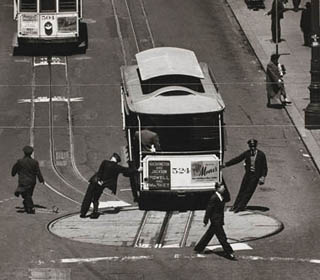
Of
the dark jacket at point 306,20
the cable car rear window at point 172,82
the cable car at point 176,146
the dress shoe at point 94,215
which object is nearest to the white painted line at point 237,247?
the cable car at point 176,146

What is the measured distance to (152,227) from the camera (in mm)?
29500

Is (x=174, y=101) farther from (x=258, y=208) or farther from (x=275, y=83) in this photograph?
(x=275, y=83)

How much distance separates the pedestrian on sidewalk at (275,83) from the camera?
40.9 m

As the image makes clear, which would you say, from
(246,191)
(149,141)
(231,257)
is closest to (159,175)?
(149,141)

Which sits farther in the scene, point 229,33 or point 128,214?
point 229,33

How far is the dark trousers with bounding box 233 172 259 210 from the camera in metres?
30.8

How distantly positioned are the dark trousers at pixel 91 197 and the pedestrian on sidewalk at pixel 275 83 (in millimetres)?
12150

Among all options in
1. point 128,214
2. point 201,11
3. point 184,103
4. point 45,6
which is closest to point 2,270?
point 128,214

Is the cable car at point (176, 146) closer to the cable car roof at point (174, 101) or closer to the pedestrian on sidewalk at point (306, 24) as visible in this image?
the cable car roof at point (174, 101)

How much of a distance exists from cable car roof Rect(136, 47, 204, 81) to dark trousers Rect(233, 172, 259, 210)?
145 inches

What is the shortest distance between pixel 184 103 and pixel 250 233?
4.77 metres

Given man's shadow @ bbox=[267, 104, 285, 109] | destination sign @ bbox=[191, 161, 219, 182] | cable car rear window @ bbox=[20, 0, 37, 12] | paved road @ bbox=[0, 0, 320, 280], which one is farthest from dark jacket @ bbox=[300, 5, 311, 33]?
destination sign @ bbox=[191, 161, 219, 182]

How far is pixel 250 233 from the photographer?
28.7 metres

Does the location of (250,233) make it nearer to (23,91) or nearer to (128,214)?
(128,214)
